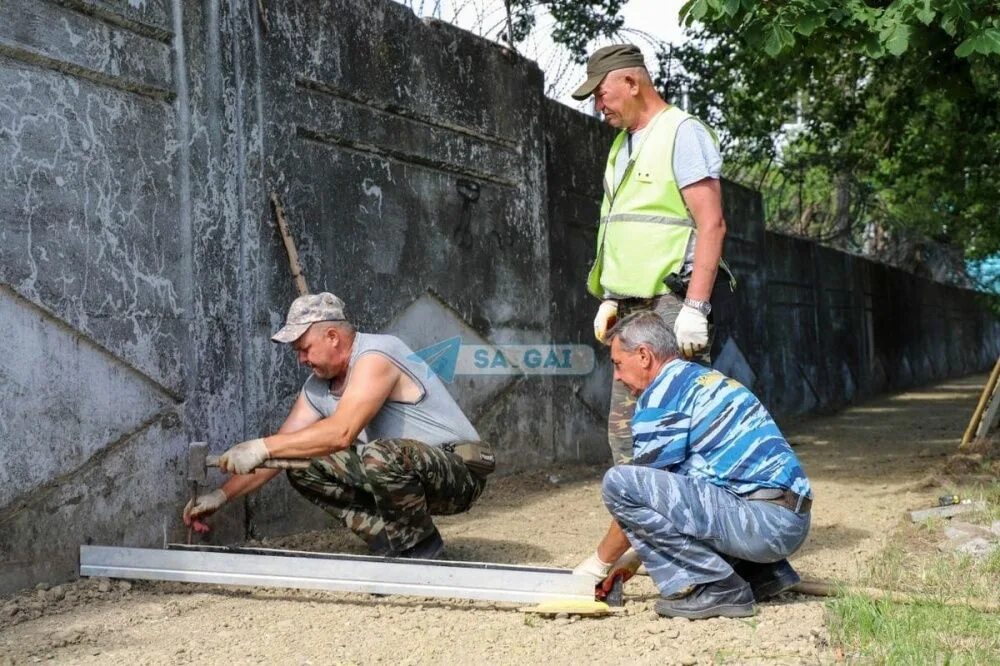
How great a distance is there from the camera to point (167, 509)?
14.1 feet

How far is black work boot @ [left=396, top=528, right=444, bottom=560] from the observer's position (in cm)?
425

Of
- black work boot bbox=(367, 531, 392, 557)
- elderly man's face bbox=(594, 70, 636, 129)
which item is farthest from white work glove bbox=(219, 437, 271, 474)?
elderly man's face bbox=(594, 70, 636, 129)

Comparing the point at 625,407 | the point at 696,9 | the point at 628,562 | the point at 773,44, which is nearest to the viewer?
the point at 628,562

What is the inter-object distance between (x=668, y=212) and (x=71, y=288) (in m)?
2.12

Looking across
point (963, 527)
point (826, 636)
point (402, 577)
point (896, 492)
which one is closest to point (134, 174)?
point (402, 577)

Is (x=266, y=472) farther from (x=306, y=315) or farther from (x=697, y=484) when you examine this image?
(x=697, y=484)

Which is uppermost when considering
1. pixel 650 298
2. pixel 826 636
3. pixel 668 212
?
pixel 668 212

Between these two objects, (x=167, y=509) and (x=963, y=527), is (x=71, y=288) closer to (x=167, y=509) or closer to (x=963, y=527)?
(x=167, y=509)

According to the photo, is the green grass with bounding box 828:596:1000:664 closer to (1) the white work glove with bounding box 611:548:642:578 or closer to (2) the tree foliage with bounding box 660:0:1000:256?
(1) the white work glove with bounding box 611:548:642:578

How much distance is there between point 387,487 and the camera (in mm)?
4121

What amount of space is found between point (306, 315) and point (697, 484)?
1.63 metres

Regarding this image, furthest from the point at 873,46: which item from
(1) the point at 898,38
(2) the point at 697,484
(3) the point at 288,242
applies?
(2) the point at 697,484

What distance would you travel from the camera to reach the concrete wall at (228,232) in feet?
12.6

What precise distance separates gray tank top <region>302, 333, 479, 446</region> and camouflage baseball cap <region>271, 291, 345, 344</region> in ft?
0.54
